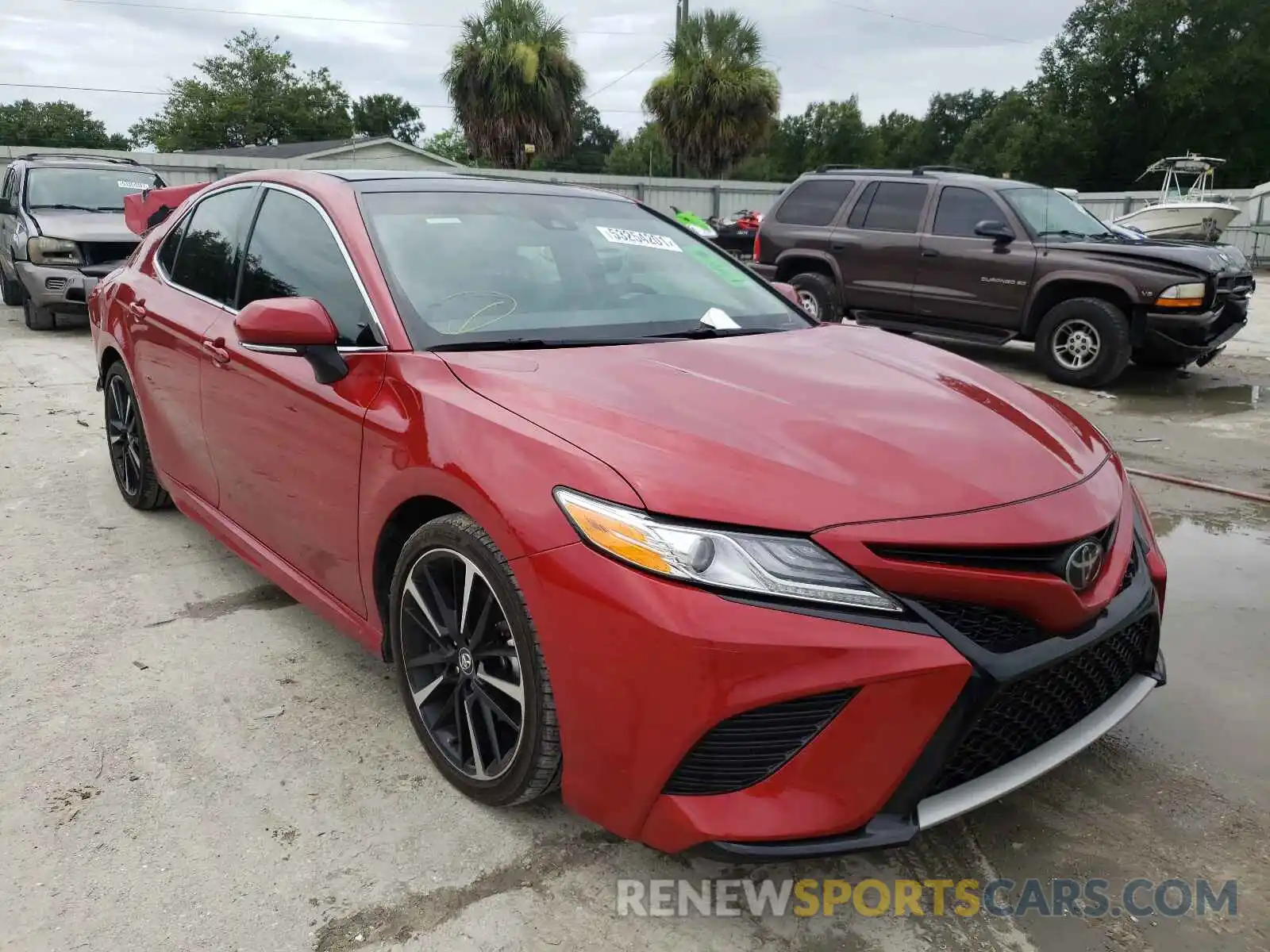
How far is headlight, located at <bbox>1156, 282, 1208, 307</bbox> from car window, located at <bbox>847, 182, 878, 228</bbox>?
2920 millimetres

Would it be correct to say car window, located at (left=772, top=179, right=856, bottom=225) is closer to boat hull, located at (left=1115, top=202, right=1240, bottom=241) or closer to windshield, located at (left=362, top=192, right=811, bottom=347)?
windshield, located at (left=362, top=192, right=811, bottom=347)

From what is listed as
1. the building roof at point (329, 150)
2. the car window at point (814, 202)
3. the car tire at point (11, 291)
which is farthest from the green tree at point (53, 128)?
the car window at point (814, 202)

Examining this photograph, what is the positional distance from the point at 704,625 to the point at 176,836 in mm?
1491

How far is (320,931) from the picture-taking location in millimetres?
1978

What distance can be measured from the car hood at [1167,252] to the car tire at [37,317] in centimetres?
1034

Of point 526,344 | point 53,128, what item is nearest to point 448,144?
point 53,128

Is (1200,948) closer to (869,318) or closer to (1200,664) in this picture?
(1200,664)

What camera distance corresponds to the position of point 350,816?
7.71 ft

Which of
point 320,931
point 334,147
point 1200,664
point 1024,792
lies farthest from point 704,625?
point 334,147

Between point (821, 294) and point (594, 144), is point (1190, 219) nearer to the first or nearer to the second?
point (821, 294)

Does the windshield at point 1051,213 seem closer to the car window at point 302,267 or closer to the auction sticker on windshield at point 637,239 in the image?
the auction sticker on windshield at point 637,239

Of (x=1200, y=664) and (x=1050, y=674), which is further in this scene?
(x=1200, y=664)

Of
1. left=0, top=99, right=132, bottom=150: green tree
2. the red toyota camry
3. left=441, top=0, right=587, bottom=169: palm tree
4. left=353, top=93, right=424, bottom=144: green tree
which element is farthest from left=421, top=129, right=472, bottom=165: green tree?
→ the red toyota camry

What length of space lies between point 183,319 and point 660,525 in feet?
8.60
